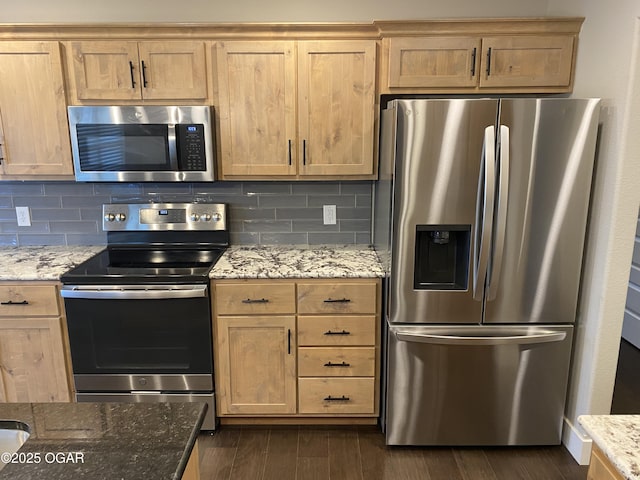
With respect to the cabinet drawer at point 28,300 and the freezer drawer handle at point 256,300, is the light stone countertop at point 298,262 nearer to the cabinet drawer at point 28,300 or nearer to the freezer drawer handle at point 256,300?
the freezer drawer handle at point 256,300

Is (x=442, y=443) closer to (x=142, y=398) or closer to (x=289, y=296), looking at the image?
(x=289, y=296)

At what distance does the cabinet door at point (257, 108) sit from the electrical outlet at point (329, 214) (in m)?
0.43

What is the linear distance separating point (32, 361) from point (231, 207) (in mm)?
1372

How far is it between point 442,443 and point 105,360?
182 cm

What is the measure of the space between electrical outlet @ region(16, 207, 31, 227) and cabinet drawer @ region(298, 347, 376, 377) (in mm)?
1938

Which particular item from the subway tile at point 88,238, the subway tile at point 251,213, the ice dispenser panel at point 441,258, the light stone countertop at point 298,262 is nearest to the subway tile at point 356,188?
the light stone countertop at point 298,262

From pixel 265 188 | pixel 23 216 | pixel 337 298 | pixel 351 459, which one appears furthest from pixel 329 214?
pixel 23 216

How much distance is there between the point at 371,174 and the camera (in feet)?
8.48

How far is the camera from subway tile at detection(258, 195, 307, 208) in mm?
2920

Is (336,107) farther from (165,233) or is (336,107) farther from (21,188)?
(21,188)

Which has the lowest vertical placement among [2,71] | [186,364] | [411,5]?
[186,364]

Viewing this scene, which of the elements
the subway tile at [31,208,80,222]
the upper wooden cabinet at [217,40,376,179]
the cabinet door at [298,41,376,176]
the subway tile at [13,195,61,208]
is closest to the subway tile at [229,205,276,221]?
the upper wooden cabinet at [217,40,376,179]

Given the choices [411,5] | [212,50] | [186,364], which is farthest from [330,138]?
[186,364]

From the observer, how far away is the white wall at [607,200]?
6.50 feet
